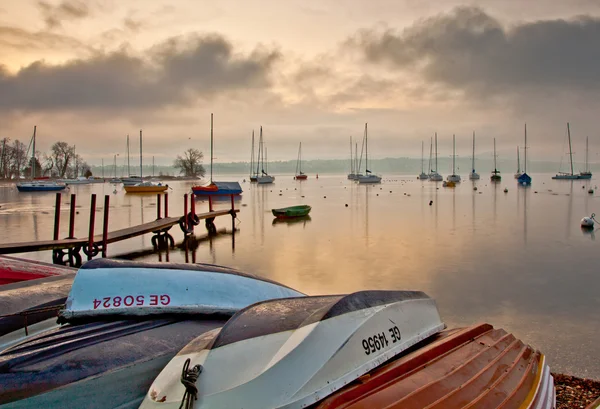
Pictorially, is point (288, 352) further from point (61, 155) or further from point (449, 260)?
point (61, 155)

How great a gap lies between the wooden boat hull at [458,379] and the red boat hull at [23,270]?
612 centimetres

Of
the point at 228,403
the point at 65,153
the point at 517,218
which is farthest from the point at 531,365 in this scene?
the point at 65,153

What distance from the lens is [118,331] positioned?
4.84 metres

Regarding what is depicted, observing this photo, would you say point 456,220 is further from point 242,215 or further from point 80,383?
point 80,383

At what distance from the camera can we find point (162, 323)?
16.8 feet

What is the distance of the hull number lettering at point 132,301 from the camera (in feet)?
16.8

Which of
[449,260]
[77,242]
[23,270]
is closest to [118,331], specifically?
[23,270]

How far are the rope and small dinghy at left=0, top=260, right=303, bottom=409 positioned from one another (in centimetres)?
99

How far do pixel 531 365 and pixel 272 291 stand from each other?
9.39 feet

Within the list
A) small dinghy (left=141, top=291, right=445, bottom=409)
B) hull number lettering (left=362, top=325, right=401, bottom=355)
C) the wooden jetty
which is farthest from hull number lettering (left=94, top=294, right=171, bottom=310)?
the wooden jetty

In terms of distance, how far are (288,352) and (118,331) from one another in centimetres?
224

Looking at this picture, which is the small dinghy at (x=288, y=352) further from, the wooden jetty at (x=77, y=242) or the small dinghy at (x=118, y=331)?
the wooden jetty at (x=77, y=242)

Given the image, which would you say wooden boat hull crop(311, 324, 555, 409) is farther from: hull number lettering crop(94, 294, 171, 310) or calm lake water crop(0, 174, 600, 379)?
hull number lettering crop(94, 294, 171, 310)

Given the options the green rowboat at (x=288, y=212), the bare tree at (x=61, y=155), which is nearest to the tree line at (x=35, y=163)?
the bare tree at (x=61, y=155)
